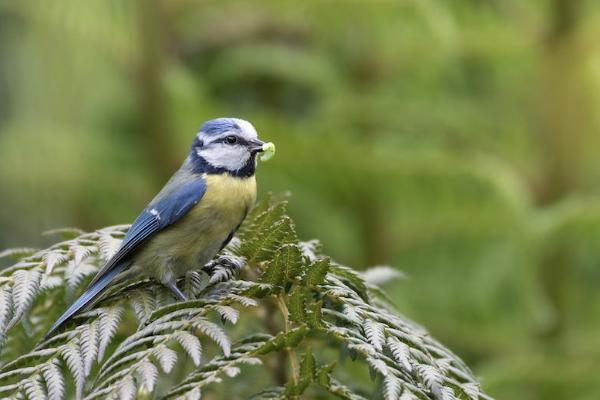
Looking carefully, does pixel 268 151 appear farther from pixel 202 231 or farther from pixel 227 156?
pixel 202 231

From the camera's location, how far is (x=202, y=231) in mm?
1368

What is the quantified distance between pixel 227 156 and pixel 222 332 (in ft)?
1.72

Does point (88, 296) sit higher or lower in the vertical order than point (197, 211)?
lower

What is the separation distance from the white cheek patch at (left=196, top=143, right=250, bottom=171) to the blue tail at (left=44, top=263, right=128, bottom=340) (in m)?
0.25

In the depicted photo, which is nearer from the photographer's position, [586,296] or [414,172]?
[414,172]

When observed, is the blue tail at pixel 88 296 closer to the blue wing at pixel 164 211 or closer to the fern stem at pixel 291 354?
the blue wing at pixel 164 211

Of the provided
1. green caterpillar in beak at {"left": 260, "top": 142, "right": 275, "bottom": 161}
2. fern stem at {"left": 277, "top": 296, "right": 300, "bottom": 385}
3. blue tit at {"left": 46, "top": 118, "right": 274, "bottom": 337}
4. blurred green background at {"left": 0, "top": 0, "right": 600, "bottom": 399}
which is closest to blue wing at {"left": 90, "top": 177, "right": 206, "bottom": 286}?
blue tit at {"left": 46, "top": 118, "right": 274, "bottom": 337}

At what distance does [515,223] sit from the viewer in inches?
114

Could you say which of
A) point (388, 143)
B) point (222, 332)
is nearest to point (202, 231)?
point (222, 332)

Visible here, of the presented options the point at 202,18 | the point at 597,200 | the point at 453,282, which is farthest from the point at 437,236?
the point at 202,18

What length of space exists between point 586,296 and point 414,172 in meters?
0.93

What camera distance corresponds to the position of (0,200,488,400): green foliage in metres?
0.93

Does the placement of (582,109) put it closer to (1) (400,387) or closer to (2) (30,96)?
(2) (30,96)

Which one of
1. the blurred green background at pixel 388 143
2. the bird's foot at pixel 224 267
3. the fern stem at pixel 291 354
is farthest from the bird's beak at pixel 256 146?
the blurred green background at pixel 388 143
